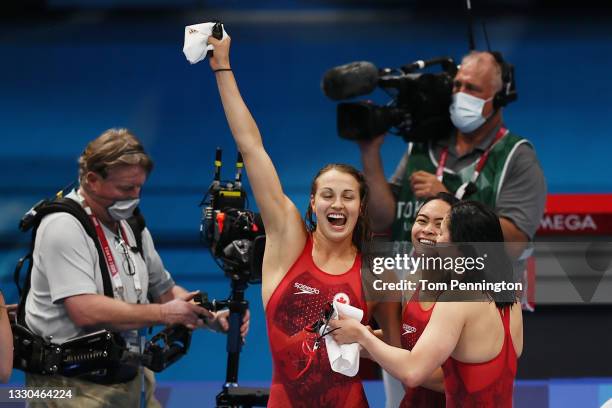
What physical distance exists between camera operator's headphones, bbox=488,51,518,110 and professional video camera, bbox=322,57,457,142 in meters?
0.23

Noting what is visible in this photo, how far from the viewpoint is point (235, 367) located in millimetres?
A: 4707

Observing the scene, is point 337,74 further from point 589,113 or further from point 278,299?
point 589,113

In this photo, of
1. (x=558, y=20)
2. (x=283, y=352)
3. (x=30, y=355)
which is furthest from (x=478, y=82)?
(x=558, y=20)

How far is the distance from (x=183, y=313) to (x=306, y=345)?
0.91 m

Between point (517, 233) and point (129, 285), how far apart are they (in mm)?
1818

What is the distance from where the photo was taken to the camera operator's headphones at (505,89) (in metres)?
5.45

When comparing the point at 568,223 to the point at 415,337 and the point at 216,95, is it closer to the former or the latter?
the point at 415,337

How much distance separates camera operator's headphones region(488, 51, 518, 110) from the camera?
5.45m

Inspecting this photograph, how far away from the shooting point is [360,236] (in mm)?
4020

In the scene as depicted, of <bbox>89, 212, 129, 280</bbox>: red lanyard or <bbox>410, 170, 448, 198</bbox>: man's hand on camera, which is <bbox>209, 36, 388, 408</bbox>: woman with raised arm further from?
<bbox>410, 170, 448, 198</bbox>: man's hand on camera

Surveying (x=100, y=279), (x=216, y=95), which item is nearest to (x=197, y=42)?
(x=100, y=279)

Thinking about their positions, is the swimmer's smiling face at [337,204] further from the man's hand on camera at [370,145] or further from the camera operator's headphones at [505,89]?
the camera operator's headphones at [505,89]

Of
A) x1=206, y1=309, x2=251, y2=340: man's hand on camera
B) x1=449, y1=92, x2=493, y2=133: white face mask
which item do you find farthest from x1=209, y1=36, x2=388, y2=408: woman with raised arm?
x1=449, y1=92, x2=493, y2=133: white face mask

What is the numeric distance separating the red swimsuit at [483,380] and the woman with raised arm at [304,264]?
38 cm
